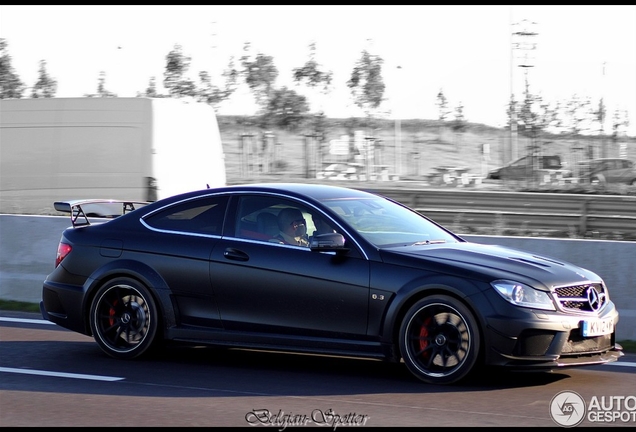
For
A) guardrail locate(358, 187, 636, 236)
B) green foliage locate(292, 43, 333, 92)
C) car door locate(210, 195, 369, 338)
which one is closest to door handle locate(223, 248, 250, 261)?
car door locate(210, 195, 369, 338)

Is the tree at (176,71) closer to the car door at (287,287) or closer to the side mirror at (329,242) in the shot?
the car door at (287,287)

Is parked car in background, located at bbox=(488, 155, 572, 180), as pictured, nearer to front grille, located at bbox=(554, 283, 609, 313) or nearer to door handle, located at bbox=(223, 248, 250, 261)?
front grille, located at bbox=(554, 283, 609, 313)

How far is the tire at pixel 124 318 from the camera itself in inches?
321

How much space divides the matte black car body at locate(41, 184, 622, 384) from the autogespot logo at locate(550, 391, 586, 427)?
0.28 metres

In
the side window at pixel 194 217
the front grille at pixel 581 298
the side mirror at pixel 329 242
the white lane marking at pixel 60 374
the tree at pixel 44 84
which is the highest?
the tree at pixel 44 84

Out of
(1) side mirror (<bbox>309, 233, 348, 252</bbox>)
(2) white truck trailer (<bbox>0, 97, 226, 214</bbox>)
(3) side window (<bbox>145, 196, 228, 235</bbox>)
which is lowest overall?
(1) side mirror (<bbox>309, 233, 348, 252</bbox>)

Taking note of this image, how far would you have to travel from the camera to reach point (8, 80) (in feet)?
128

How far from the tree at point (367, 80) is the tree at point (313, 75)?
0.97 metres

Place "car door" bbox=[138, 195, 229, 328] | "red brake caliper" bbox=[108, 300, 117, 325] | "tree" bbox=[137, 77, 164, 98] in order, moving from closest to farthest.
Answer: "car door" bbox=[138, 195, 229, 328] < "red brake caliper" bbox=[108, 300, 117, 325] < "tree" bbox=[137, 77, 164, 98]

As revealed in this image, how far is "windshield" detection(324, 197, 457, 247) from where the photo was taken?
25.2ft

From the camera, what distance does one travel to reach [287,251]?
766 centimetres

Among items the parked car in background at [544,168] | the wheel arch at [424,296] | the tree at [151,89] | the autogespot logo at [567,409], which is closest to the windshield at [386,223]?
the wheel arch at [424,296]

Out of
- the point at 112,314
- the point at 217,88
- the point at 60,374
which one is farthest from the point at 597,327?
the point at 217,88

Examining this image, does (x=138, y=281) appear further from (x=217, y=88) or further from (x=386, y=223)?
(x=217, y=88)
